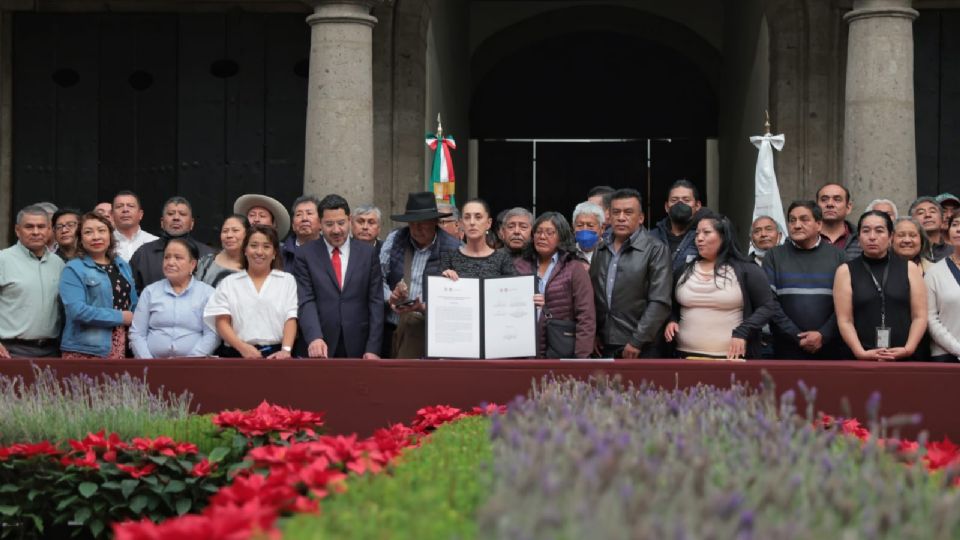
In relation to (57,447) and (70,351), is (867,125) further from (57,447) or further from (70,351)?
(57,447)

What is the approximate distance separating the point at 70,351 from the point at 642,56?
53.0 ft

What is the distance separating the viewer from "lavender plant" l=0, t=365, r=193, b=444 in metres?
8.70

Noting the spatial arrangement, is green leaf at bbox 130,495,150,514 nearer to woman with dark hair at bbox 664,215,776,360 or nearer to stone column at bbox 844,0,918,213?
woman with dark hair at bbox 664,215,776,360

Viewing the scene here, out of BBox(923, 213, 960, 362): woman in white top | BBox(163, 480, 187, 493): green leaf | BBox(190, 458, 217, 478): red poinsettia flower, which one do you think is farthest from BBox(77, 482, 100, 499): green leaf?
BBox(923, 213, 960, 362): woman in white top

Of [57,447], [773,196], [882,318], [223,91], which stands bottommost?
[57,447]

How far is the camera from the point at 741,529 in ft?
14.0

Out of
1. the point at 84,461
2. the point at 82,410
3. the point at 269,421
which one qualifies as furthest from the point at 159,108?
the point at 84,461

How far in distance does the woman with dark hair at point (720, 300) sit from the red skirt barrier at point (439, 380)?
2.52 feet

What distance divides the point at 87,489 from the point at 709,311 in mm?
4595

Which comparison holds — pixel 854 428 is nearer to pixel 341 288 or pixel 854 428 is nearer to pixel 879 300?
pixel 879 300

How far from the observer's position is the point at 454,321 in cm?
1038

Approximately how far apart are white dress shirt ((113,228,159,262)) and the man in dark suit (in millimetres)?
1741

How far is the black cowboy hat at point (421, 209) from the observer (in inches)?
448

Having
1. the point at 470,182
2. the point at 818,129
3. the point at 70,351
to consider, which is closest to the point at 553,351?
the point at 70,351
